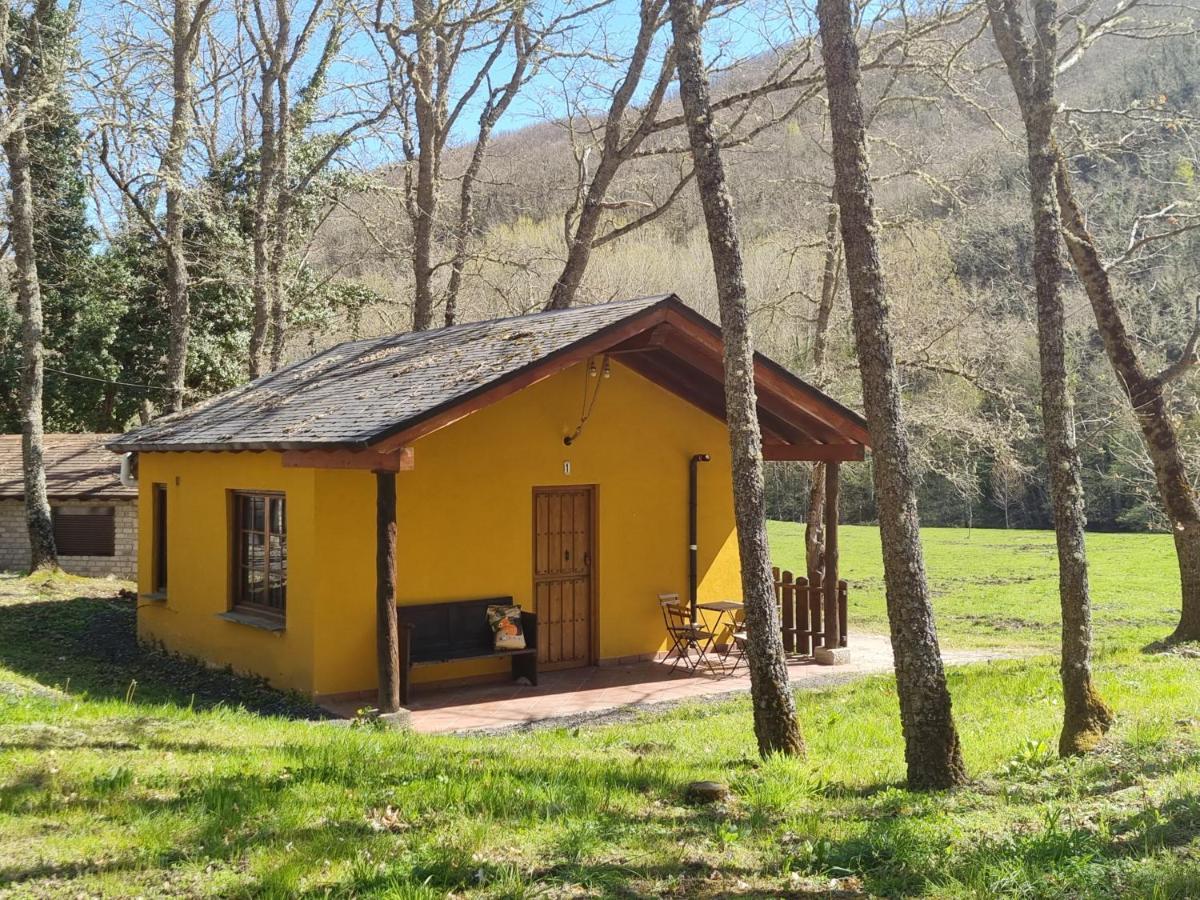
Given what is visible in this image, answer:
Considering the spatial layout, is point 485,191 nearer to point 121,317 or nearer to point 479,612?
point 121,317

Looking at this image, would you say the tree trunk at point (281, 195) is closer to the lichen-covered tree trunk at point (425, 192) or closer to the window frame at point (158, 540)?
the lichen-covered tree trunk at point (425, 192)

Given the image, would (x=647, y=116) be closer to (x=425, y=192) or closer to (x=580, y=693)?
(x=425, y=192)

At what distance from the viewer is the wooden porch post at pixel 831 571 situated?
13500 mm

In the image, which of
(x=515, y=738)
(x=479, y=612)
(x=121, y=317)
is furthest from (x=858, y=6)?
(x=121, y=317)

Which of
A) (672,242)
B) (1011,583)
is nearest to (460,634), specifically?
(1011,583)

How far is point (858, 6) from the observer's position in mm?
14875

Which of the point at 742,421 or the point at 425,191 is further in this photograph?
the point at 425,191

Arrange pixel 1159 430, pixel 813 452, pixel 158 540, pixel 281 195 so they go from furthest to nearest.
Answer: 1. pixel 281 195
2. pixel 158 540
3. pixel 813 452
4. pixel 1159 430

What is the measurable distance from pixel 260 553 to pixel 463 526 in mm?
2422

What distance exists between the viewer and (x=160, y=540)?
49.3 feet

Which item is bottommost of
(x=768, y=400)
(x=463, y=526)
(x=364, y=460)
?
(x=463, y=526)

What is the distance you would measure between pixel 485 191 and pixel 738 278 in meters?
18.4

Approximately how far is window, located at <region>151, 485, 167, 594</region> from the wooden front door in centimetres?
575

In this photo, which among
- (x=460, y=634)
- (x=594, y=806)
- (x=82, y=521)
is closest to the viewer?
(x=594, y=806)
